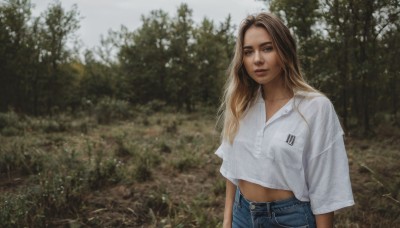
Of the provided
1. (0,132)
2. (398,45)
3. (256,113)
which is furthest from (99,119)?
(256,113)

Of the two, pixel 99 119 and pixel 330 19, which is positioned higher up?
pixel 330 19

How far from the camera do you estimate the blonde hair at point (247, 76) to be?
1.92 m

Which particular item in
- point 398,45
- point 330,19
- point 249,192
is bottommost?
point 249,192

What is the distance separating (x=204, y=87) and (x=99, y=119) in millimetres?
13974

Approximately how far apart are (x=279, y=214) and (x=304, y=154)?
349 millimetres

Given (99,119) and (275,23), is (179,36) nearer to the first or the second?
(99,119)

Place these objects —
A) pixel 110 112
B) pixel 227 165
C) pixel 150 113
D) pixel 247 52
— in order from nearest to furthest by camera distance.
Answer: pixel 247 52
pixel 227 165
pixel 110 112
pixel 150 113

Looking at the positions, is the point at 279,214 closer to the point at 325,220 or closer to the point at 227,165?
the point at 325,220

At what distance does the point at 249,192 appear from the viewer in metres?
2.01

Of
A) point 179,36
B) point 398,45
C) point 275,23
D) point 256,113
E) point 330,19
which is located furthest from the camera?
point 179,36

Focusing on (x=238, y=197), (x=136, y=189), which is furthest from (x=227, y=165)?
(x=136, y=189)

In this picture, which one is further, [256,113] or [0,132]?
[0,132]

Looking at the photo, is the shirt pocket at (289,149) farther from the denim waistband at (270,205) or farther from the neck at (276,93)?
the neck at (276,93)

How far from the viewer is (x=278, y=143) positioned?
70.9 inches
